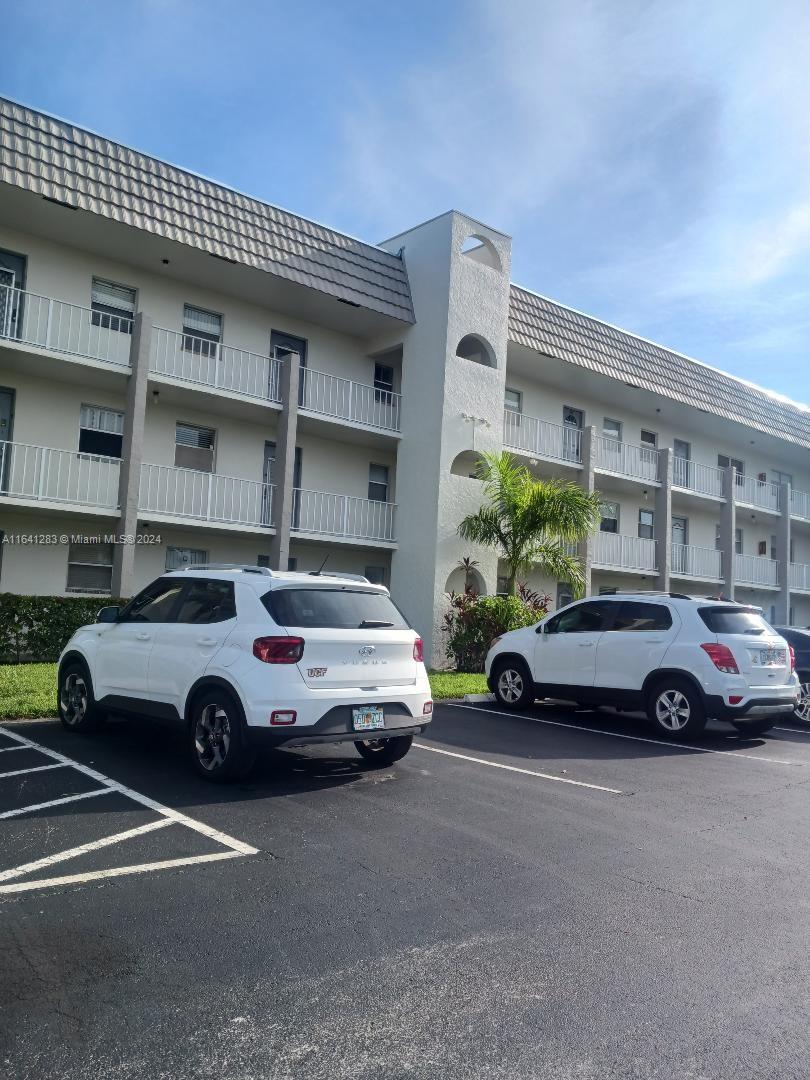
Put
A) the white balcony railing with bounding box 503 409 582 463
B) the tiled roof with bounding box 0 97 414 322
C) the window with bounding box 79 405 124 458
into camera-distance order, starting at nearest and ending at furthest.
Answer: the tiled roof with bounding box 0 97 414 322 → the window with bounding box 79 405 124 458 → the white balcony railing with bounding box 503 409 582 463

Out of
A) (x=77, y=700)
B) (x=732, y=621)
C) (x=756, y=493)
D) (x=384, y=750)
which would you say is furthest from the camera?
(x=756, y=493)

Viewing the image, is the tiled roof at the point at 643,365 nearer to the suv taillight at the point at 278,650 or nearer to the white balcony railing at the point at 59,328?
the white balcony railing at the point at 59,328

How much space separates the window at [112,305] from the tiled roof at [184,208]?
2.28m

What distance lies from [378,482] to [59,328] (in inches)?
342

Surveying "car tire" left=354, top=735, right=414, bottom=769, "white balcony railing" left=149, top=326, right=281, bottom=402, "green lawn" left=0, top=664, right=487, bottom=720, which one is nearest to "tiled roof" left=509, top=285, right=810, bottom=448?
"white balcony railing" left=149, top=326, right=281, bottom=402

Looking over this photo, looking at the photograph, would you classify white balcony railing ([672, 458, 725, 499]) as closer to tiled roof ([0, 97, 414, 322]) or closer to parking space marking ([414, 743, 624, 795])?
tiled roof ([0, 97, 414, 322])

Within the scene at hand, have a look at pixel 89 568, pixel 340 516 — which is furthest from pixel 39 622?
pixel 340 516

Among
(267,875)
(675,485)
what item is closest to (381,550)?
(675,485)

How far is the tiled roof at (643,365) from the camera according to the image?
22.2m

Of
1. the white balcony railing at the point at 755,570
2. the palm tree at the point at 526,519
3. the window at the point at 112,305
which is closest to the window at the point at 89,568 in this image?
the window at the point at 112,305

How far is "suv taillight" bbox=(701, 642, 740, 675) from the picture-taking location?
10539 millimetres

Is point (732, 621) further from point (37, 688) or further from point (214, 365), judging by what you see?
point (214, 365)

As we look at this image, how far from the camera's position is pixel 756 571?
3044 cm

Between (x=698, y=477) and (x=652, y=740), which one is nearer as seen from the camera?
(x=652, y=740)
